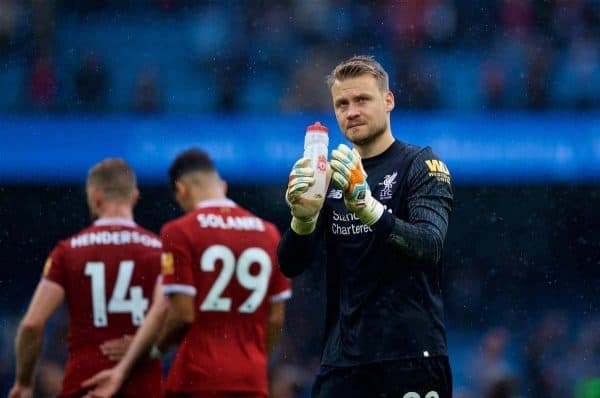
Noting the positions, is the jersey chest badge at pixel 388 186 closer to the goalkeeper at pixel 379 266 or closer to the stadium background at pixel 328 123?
the goalkeeper at pixel 379 266

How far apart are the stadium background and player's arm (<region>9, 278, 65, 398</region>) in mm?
5778

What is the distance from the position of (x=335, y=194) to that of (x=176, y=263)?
176 centimetres

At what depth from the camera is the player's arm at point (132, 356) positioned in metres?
6.53

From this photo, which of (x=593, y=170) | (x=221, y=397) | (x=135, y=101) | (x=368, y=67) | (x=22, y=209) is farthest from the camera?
(x=22, y=209)

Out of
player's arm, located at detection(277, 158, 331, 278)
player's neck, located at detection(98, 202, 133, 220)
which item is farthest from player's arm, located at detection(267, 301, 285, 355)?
player's arm, located at detection(277, 158, 331, 278)

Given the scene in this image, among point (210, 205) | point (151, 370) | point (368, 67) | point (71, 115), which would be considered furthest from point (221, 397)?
point (71, 115)

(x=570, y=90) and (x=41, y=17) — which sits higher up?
(x=41, y=17)

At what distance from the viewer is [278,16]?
51.7 ft

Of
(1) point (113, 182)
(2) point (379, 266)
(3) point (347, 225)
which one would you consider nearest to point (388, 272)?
(2) point (379, 266)

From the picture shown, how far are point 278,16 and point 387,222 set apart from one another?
11554 mm

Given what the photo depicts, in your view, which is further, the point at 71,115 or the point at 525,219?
the point at 525,219

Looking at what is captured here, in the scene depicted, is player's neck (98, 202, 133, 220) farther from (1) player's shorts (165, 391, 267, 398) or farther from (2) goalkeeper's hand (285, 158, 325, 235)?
(2) goalkeeper's hand (285, 158, 325, 235)

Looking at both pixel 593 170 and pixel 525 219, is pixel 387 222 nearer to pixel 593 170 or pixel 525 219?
pixel 593 170

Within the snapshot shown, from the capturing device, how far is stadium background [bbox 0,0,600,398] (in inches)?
517
